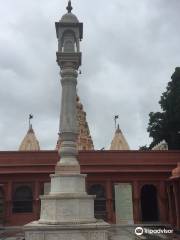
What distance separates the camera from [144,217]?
24.7 meters

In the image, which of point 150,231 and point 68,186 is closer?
point 68,186

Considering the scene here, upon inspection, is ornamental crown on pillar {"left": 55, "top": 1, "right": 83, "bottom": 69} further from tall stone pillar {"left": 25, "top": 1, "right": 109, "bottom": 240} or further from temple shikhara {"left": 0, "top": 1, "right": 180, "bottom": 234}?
temple shikhara {"left": 0, "top": 1, "right": 180, "bottom": 234}

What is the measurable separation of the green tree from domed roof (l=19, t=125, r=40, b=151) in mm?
10494

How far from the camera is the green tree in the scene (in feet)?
99.3

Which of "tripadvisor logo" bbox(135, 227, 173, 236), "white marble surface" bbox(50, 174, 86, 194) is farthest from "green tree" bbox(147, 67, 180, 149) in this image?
"white marble surface" bbox(50, 174, 86, 194)

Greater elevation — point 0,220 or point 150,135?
point 150,135

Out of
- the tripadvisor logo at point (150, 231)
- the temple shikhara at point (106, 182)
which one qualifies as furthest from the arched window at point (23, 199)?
the tripadvisor logo at point (150, 231)

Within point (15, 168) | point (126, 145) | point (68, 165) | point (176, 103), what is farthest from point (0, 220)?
point (176, 103)

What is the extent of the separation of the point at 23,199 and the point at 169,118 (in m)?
14.7

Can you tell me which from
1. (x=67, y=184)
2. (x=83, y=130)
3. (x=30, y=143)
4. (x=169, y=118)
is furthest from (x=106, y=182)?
(x=83, y=130)

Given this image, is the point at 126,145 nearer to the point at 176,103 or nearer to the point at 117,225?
the point at 176,103

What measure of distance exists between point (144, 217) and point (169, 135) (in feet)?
30.2

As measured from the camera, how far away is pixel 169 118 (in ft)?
101

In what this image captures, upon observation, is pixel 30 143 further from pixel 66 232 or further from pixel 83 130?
pixel 66 232
